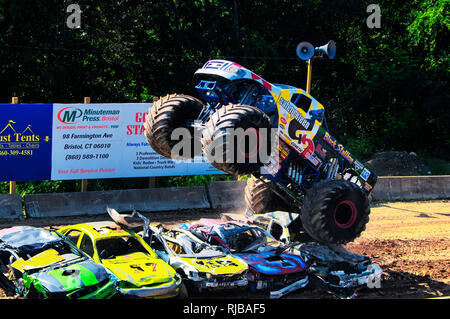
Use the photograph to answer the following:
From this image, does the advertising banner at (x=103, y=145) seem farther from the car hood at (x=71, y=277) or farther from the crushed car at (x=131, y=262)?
the car hood at (x=71, y=277)

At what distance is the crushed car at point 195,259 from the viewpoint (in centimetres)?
991

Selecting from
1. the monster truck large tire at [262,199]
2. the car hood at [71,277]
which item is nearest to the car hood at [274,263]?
the monster truck large tire at [262,199]

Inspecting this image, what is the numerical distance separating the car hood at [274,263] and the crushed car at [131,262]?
4.97 feet

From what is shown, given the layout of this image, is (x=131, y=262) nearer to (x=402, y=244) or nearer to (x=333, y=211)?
(x=333, y=211)

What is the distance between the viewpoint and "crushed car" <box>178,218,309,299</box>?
406 inches

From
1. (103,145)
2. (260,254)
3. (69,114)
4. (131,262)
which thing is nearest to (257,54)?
(103,145)

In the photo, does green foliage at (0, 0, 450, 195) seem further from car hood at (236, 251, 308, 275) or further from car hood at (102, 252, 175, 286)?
car hood at (102, 252, 175, 286)

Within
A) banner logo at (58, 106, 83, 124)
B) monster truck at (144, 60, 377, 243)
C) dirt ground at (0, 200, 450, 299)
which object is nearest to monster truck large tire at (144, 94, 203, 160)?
monster truck at (144, 60, 377, 243)

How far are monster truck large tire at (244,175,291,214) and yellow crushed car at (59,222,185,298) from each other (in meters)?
3.50

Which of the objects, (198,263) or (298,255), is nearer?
(198,263)

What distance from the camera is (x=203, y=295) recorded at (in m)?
9.97

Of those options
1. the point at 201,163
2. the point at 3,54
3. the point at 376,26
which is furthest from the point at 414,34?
the point at 3,54

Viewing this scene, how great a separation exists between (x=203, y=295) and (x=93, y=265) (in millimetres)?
1930

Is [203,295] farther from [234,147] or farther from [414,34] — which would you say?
[414,34]
